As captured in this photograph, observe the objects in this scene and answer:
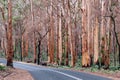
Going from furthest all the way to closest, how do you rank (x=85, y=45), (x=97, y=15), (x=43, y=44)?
(x=43, y=44)
(x=97, y=15)
(x=85, y=45)

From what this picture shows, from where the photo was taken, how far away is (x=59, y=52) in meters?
37.6

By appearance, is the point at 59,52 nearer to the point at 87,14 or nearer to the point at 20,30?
the point at 87,14

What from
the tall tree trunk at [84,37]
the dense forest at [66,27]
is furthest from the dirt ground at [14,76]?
the tall tree trunk at [84,37]

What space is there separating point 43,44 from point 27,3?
1854cm

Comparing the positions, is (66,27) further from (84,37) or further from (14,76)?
(14,76)

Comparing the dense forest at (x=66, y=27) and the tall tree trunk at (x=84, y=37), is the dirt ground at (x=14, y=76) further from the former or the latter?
the tall tree trunk at (x=84, y=37)

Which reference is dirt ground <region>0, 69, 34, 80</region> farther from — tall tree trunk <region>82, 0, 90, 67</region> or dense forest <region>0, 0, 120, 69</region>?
tall tree trunk <region>82, 0, 90, 67</region>

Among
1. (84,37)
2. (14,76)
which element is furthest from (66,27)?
(14,76)

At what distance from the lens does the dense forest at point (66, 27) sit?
93.0ft

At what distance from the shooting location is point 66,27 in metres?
36.2

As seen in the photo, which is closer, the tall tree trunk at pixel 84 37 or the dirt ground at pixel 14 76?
the dirt ground at pixel 14 76

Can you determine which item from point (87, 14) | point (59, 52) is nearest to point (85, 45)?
point (87, 14)

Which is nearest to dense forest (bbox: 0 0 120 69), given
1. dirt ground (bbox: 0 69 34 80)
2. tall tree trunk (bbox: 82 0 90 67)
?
tall tree trunk (bbox: 82 0 90 67)

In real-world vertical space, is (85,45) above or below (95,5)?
below
